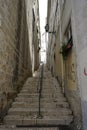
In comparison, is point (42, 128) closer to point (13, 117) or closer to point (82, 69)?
point (13, 117)

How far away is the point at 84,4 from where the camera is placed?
2.89 meters

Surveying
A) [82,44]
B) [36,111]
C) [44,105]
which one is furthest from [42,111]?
[82,44]

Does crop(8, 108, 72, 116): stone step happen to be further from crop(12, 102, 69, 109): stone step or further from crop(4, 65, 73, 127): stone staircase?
crop(12, 102, 69, 109): stone step

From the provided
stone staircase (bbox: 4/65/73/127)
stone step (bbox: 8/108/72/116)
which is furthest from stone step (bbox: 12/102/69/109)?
stone step (bbox: 8/108/72/116)

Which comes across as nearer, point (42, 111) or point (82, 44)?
point (82, 44)

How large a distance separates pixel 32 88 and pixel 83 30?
3.72 meters

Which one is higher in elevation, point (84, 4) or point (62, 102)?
point (84, 4)

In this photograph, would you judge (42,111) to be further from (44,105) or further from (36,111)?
(44,105)

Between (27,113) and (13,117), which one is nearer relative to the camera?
(13,117)

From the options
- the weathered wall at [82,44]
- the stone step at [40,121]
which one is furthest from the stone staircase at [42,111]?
the weathered wall at [82,44]

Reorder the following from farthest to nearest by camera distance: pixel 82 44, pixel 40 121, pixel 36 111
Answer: pixel 36 111, pixel 40 121, pixel 82 44

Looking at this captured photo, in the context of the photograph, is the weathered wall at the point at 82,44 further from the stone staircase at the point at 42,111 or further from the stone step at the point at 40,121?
the stone staircase at the point at 42,111

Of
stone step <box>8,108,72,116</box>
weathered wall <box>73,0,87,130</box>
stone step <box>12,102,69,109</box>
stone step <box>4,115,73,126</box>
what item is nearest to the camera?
weathered wall <box>73,0,87,130</box>

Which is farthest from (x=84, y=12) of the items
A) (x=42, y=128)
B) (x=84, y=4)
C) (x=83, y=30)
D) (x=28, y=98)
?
(x=28, y=98)
